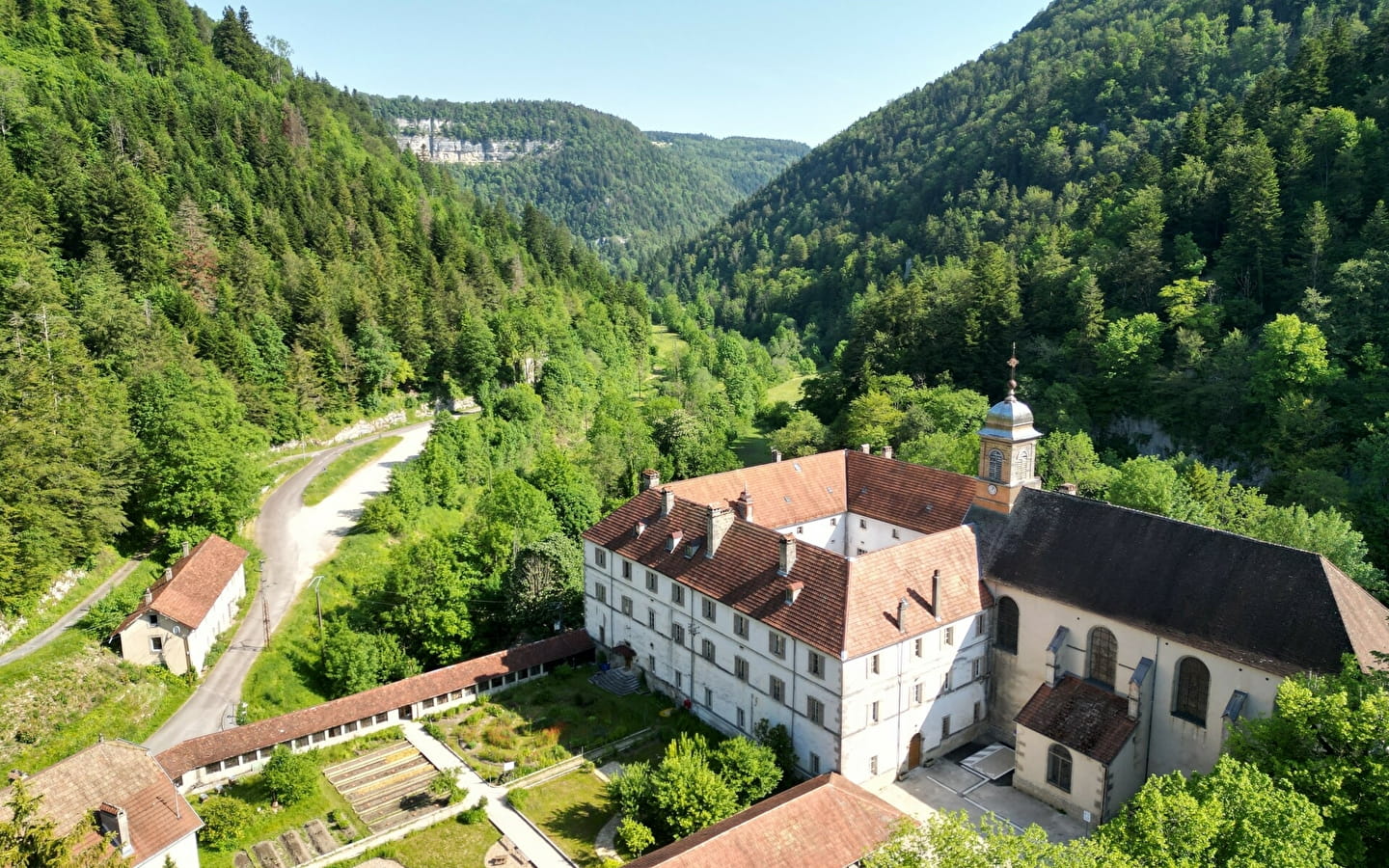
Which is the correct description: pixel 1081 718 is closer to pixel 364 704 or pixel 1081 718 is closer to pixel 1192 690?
pixel 1192 690

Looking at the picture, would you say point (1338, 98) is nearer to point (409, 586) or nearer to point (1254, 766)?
point (1254, 766)

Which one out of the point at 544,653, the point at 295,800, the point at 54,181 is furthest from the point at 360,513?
the point at 54,181

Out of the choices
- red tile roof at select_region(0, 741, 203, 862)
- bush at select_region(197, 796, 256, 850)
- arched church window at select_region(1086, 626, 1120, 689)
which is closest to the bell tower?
arched church window at select_region(1086, 626, 1120, 689)

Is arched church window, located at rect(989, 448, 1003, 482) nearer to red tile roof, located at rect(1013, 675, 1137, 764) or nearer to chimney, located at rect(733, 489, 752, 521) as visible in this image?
red tile roof, located at rect(1013, 675, 1137, 764)

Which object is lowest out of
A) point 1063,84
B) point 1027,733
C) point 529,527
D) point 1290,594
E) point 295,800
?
point 295,800

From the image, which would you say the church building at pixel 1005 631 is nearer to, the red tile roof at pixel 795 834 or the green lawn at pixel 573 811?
the red tile roof at pixel 795 834
